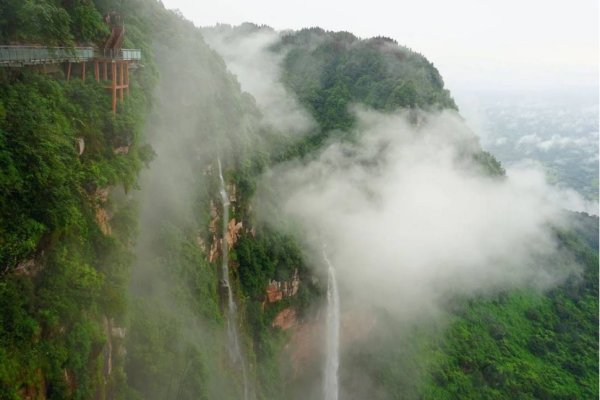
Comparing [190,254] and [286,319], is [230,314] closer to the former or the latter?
[190,254]

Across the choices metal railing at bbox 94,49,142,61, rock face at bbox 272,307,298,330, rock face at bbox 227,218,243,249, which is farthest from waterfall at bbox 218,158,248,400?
metal railing at bbox 94,49,142,61

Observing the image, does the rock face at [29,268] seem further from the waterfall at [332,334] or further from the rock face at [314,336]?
the waterfall at [332,334]

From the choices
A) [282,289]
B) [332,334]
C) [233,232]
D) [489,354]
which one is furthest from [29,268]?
[489,354]

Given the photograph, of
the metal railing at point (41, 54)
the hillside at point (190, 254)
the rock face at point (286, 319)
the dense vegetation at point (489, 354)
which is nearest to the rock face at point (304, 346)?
the hillside at point (190, 254)

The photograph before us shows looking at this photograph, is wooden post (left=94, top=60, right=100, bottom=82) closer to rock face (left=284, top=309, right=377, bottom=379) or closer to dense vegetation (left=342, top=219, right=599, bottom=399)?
rock face (left=284, top=309, right=377, bottom=379)

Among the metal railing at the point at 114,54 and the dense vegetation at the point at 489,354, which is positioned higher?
the metal railing at the point at 114,54
